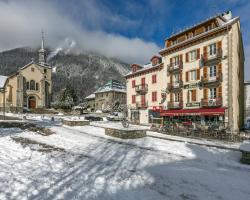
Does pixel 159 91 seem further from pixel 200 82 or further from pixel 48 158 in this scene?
pixel 48 158

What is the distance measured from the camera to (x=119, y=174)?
7449mm

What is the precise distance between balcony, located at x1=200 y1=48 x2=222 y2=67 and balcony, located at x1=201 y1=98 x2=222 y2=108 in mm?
4697

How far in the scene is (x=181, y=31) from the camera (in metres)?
29.8

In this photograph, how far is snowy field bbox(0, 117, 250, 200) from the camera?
584 cm

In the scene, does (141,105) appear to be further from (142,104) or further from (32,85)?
(32,85)

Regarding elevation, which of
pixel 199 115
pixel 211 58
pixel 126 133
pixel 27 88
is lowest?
pixel 126 133

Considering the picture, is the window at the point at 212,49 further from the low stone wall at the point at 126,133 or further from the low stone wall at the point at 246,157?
the low stone wall at the point at 246,157

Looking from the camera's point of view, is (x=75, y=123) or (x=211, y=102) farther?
(x=211, y=102)

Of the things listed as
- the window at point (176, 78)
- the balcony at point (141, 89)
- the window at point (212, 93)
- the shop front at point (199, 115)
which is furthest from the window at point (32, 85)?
the window at point (212, 93)

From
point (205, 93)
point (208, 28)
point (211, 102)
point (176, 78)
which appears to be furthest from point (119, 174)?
point (208, 28)

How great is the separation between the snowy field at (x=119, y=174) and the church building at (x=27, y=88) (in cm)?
4121

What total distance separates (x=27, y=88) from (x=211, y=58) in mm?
45352

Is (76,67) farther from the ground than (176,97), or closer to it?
farther from the ground

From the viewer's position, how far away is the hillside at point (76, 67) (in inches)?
5560
